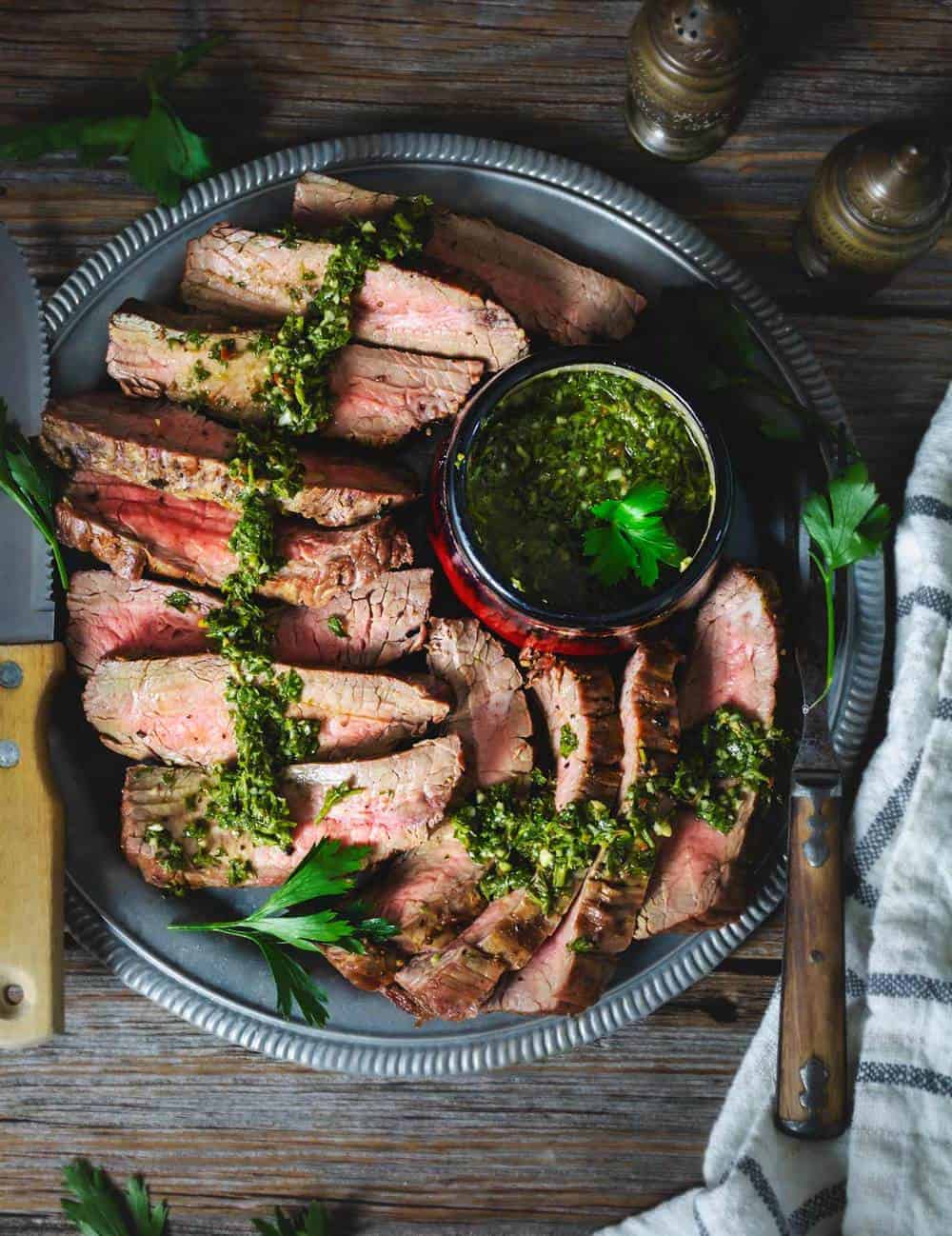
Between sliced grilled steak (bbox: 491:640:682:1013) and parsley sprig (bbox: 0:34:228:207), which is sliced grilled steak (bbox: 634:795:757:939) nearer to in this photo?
sliced grilled steak (bbox: 491:640:682:1013)

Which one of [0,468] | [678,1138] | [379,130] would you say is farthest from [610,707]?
[379,130]

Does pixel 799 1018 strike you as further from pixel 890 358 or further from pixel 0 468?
pixel 0 468

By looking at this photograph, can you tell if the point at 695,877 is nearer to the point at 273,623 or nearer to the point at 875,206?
the point at 273,623

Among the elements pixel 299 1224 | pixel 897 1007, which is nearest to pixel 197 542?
pixel 299 1224

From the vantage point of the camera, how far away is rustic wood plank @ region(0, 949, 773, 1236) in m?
2.89

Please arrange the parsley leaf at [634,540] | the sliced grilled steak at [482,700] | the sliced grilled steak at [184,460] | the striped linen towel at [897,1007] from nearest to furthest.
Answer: the parsley leaf at [634,540] → the sliced grilled steak at [184,460] → the sliced grilled steak at [482,700] → the striped linen towel at [897,1007]

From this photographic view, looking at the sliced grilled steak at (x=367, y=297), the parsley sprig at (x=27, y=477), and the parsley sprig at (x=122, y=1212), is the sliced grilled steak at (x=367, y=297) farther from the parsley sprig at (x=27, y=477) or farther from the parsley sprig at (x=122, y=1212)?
the parsley sprig at (x=122, y=1212)

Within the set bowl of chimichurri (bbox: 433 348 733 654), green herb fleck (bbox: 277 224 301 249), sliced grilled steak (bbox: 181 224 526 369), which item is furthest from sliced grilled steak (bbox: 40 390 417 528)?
green herb fleck (bbox: 277 224 301 249)

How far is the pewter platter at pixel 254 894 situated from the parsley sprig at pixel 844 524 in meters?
0.19

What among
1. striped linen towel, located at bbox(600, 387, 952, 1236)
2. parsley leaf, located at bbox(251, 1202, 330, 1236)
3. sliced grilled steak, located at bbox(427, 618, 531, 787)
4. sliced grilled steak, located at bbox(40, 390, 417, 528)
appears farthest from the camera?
parsley leaf, located at bbox(251, 1202, 330, 1236)

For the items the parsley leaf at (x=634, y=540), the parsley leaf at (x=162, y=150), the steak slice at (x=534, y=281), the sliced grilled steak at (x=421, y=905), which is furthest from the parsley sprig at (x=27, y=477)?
the parsley leaf at (x=634, y=540)

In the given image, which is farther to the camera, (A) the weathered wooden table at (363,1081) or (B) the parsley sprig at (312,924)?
(A) the weathered wooden table at (363,1081)

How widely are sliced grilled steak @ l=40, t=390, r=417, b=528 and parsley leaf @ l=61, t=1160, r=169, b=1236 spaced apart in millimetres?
1765

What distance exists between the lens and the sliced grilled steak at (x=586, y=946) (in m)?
2.41
